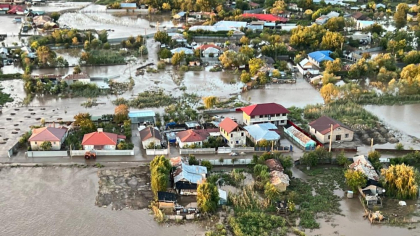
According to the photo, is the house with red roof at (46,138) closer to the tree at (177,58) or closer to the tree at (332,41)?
the tree at (177,58)

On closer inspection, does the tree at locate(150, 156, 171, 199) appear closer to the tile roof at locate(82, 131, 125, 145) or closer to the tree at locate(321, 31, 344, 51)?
the tile roof at locate(82, 131, 125, 145)

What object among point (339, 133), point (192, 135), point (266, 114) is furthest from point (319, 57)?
point (192, 135)

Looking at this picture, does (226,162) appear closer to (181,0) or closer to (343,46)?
(343,46)

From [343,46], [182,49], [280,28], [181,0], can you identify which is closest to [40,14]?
[181,0]

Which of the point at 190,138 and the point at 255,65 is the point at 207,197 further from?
the point at 255,65

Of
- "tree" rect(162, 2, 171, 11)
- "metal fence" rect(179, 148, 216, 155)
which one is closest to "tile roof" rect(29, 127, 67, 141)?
"metal fence" rect(179, 148, 216, 155)

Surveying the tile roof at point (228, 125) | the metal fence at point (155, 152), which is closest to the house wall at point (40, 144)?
the metal fence at point (155, 152)
